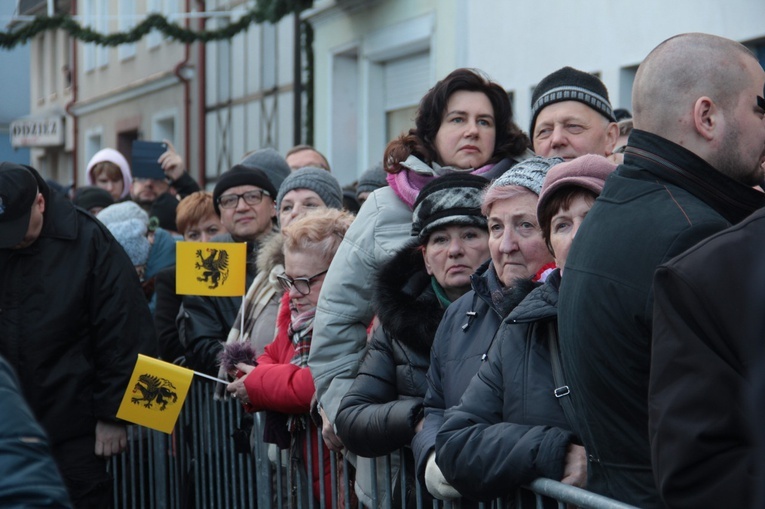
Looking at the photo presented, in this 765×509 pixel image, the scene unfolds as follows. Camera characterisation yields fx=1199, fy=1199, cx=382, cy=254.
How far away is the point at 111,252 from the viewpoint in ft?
19.3

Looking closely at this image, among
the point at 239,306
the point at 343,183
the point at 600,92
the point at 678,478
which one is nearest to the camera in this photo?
the point at 678,478

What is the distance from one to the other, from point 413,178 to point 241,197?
2066mm

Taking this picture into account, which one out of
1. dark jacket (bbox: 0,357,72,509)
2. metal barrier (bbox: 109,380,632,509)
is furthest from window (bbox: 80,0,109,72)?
dark jacket (bbox: 0,357,72,509)

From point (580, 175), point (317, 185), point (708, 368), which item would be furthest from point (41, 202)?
point (708, 368)

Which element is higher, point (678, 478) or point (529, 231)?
point (529, 231)

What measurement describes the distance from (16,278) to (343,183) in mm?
10317

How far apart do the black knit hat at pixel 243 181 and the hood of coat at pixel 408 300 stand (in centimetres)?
233

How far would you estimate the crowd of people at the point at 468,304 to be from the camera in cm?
233

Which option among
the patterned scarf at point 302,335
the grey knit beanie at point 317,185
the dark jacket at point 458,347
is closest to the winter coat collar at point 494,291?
the dark jacket at point 458,347

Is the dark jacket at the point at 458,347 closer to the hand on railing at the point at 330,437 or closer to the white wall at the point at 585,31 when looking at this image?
the hand on railing at the point at 330,437

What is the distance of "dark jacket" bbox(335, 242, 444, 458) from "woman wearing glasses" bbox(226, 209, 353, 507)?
701 mm

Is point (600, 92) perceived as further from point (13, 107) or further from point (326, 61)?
point (13, 107)

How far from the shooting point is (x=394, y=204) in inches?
180

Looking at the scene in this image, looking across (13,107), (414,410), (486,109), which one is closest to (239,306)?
(486,109)
